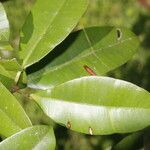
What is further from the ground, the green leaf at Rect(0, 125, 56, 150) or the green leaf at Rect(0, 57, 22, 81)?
the green leaf at Rect(0, 57, 22, 81)

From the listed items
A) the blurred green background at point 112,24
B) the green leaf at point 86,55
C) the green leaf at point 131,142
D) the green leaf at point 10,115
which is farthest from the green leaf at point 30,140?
the blurred green background at point 112,24

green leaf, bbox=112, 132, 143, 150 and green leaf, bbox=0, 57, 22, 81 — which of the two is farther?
green leaf, bbox=112, 132, 143, 150

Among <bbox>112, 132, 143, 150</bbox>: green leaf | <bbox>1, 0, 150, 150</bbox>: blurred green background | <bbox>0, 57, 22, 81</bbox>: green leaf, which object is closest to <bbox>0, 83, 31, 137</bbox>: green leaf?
<bbox>0, 57, 22, 81</bbox>: green leaf

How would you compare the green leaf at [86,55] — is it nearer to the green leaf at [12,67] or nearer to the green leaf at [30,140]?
the green leaf at [12,67]

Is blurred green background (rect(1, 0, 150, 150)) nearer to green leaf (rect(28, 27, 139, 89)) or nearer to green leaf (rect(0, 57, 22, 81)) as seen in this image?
green leaf (rect(28, 27, 139, 89))

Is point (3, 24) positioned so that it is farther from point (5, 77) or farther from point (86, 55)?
point (86, 55)

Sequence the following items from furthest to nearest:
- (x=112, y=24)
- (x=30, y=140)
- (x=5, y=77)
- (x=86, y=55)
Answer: (x=112, y=24), (x=86, y=55), (x=5, y=77), (x=30, y=140)

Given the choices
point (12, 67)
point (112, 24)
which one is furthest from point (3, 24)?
point (112, 24)
